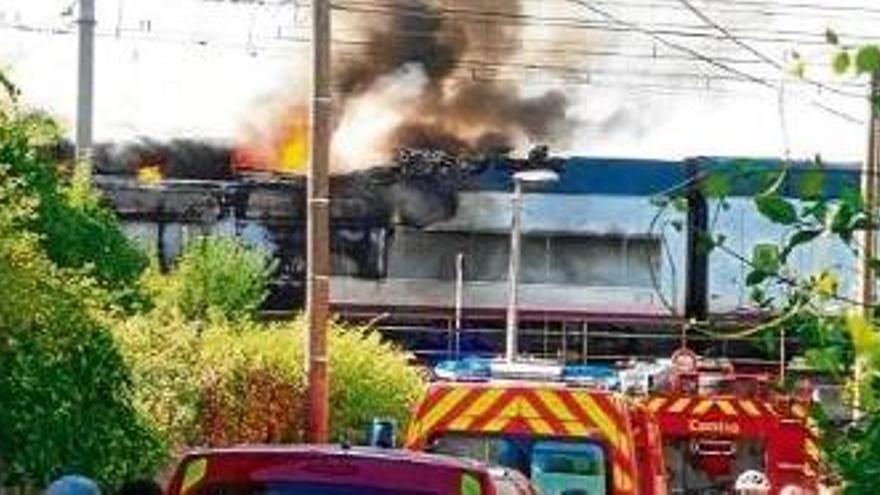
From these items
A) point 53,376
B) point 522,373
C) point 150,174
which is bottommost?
point 53,376

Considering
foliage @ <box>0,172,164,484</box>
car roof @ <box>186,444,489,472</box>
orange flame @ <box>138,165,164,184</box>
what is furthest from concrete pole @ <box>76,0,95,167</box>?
car roof @ <box>186,444,489,472</box>

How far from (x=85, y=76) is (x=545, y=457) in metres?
21.7

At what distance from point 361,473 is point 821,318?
3004 millimetres

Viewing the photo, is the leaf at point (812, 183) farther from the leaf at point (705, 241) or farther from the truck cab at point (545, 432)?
the truck cab at point (545, 432)

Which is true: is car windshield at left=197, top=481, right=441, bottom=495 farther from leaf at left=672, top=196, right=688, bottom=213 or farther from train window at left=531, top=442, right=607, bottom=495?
train window at left=531, top=442, right=607, bottom=495

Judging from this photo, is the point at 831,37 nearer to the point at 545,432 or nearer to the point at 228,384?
the point at 545,432

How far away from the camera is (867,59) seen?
17.9ft

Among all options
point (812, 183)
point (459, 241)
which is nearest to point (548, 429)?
point (812, 183)

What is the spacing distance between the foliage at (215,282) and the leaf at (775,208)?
29.4 meters

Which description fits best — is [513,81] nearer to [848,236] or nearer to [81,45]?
[81,45]

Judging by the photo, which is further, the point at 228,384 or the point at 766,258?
the point at 228,384

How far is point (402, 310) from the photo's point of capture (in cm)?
5756

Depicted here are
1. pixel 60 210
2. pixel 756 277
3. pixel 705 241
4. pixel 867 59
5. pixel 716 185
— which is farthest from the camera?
pixel 60 210

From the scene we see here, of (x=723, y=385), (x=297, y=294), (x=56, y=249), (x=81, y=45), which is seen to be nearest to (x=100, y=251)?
(x=56, y=249)
